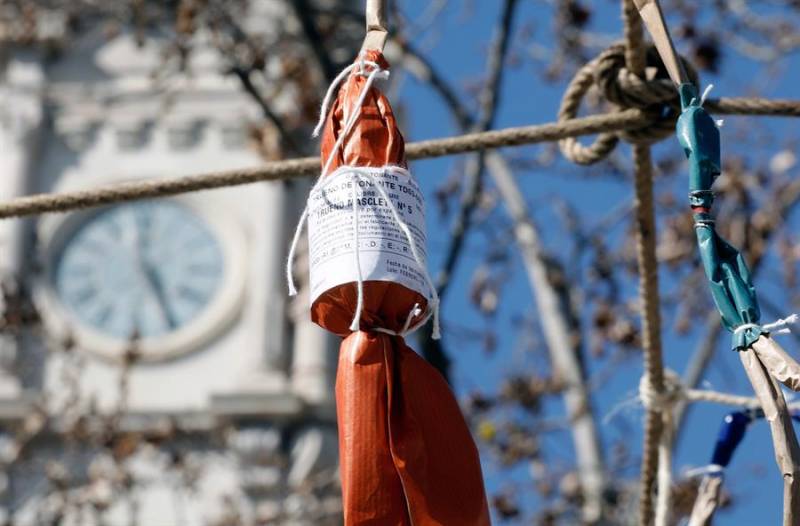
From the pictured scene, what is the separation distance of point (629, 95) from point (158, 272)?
44.0 ft

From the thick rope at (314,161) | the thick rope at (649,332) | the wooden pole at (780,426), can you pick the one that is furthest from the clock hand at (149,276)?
the wooden pole at (780,426)

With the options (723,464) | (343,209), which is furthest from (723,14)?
(343,209)

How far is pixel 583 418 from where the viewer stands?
30.4 ft

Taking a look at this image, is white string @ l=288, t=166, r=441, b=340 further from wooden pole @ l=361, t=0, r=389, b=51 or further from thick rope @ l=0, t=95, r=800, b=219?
thick rope @ l=0, t=95, r=800, b=219

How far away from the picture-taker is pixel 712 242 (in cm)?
282

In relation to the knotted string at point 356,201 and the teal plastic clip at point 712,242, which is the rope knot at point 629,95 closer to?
the teal plastic clip at point 712,242

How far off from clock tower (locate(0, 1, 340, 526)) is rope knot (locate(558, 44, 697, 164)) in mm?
10634

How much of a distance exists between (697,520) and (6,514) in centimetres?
1135

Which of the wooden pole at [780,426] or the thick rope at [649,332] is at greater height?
the thick rope at [649,332]

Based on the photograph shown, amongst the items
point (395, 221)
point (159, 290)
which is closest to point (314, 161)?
point (395, 221)

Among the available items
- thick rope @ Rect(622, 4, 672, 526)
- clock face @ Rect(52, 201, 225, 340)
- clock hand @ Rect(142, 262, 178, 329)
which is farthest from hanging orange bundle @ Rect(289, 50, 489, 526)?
clock hand @ Rect(142, 262, 178, 329)

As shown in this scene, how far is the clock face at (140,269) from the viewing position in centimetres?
1669

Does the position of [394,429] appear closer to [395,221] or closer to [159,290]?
[395,221]

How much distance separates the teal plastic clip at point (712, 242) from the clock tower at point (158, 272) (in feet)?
38.2
